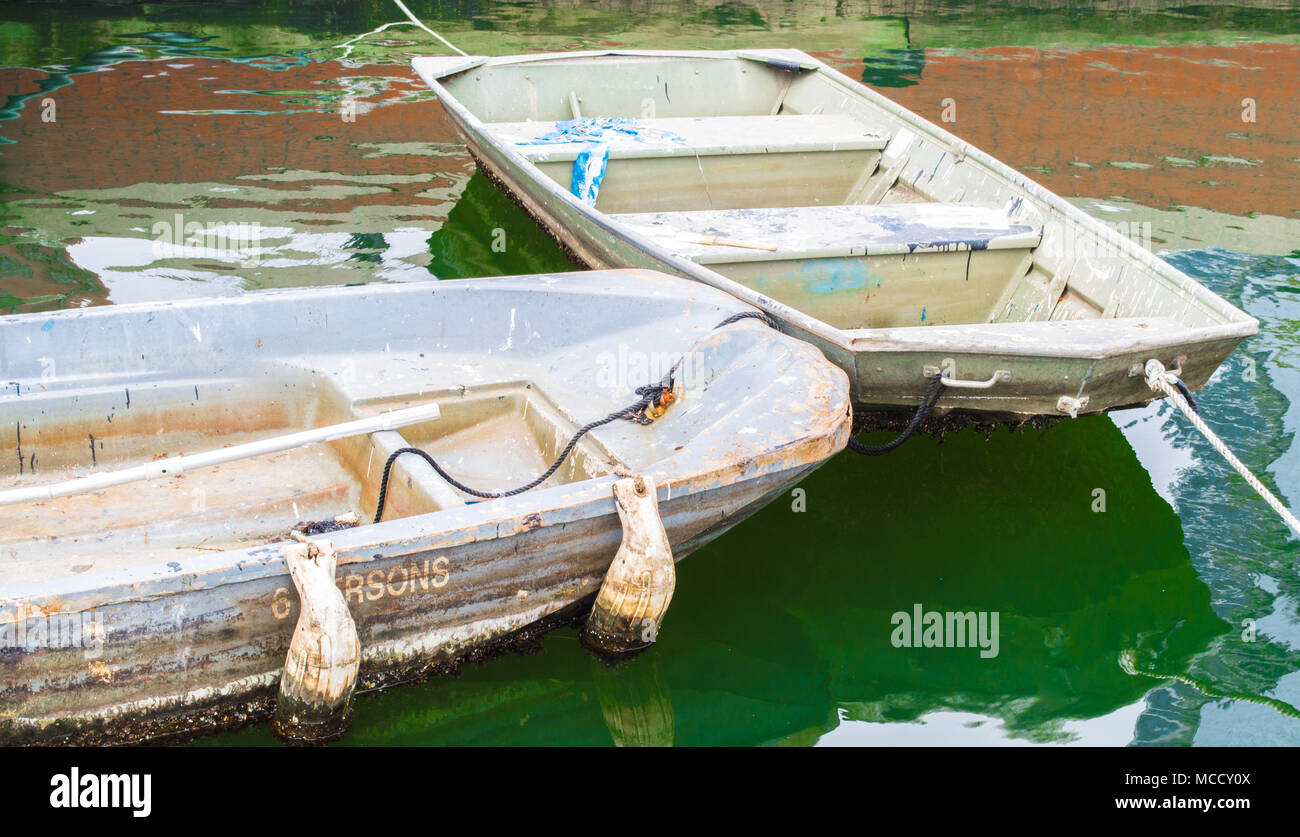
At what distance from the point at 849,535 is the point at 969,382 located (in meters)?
0.82

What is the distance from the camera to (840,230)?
5375mm

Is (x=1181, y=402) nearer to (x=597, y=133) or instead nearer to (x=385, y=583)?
(x=385, y=583)

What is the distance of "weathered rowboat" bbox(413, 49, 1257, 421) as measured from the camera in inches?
161

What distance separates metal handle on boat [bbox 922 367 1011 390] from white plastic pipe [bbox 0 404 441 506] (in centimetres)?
169

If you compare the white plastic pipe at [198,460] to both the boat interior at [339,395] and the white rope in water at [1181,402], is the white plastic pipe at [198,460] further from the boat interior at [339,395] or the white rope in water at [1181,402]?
the white rope in water at [1181,402]

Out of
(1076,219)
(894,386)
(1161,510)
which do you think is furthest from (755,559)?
(1076,219)

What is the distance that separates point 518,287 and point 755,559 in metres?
1.39

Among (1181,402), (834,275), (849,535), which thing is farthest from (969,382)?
(834,275)

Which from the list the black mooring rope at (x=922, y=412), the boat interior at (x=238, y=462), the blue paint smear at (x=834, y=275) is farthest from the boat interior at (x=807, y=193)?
the boat interior at (x=238, y=462)

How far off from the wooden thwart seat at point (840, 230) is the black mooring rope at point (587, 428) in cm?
85

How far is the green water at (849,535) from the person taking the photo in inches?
144

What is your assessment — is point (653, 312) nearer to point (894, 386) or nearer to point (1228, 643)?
point (894, 386)

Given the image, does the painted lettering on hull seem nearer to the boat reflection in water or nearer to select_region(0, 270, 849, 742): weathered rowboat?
select_region(0, 270, 849, 742): weathered rowboat

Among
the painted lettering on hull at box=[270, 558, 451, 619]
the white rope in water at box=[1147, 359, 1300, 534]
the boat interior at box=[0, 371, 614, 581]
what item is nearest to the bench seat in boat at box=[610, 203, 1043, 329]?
the boat interior at box=[0, 371, 614, 581]
